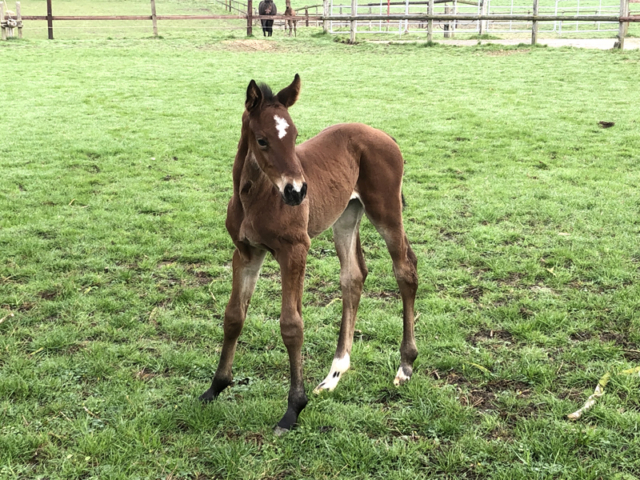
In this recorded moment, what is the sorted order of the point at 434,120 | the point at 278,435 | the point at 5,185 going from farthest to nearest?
the point at 434,120 < the point at 5,185 < the point at 278,435

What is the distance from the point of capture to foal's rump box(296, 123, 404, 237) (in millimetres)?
Answer: 3623

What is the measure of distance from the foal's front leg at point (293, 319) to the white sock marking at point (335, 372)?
37 cm

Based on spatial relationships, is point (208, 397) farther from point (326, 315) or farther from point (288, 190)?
point (288, 190)

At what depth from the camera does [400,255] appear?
400 centimetres

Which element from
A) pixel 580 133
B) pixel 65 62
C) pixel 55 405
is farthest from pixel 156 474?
pixel 65 62

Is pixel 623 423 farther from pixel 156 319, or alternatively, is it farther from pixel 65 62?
pixel 65 62

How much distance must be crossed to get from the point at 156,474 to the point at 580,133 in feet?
33.6

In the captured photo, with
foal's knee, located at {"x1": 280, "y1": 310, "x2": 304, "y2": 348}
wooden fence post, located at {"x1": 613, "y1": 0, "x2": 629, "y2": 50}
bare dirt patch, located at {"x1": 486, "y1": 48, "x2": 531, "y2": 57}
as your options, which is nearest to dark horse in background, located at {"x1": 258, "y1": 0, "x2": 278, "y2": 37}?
bare dirt patch, located at {"x1": 486, "y1": 48, "x2": 531, "y2": 57}

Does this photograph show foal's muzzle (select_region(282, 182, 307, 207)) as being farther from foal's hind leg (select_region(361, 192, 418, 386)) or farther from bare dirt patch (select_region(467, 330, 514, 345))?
bare dirt patch (select_region(467, 330, 514, 345))

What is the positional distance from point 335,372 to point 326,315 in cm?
96

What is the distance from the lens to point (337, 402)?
3.69 metres

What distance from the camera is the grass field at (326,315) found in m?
3.22

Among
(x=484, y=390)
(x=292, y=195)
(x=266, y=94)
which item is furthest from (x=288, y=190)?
(x=484, y=390)

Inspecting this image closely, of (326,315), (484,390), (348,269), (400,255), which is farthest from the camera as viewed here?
(326,315)
